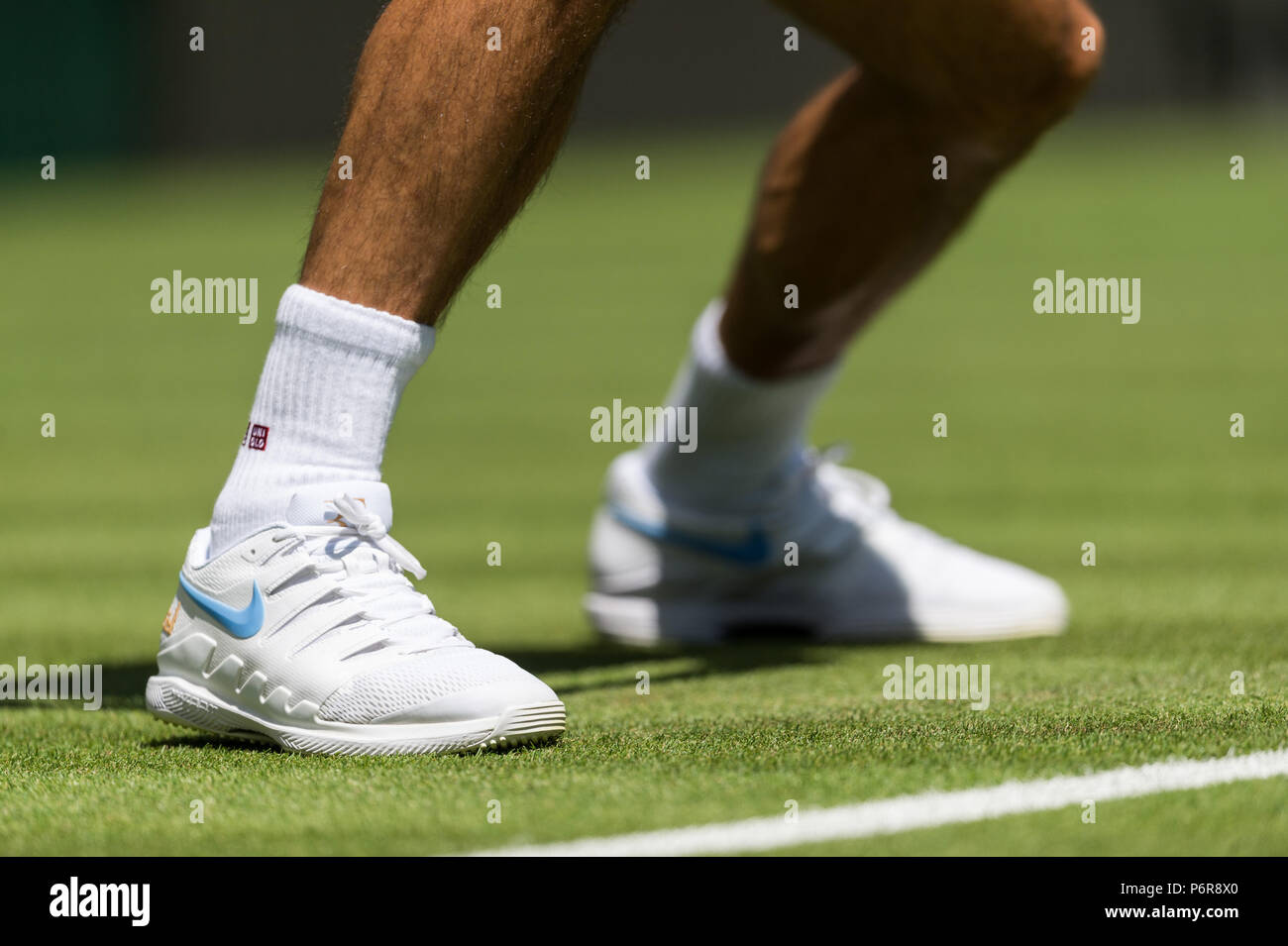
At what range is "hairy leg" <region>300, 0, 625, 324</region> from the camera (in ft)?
6.32

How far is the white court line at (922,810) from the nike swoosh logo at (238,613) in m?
0.53

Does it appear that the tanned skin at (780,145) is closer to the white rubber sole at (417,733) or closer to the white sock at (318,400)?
the white sock at (318,400)

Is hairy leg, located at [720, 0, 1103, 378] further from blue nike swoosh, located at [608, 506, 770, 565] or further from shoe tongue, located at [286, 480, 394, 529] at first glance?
shoe tongue, located at [286, 480, 394, 529]

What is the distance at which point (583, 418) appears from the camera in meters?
6.17

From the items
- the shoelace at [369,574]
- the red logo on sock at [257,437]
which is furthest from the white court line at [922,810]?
the red logo on sock at [257,437]

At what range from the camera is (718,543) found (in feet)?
9.64

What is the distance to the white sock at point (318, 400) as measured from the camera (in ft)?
6.39

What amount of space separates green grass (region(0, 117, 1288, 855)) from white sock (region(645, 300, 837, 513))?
26 cm

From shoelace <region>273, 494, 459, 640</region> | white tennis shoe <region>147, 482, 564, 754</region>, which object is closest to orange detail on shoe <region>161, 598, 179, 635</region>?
white tennis shoe <region>147, 482, 564, 754</region>

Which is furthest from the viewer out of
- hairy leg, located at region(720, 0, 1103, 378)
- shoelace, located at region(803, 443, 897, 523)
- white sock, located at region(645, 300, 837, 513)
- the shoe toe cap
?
shoelace, located at region(803, 443, 897, 523)

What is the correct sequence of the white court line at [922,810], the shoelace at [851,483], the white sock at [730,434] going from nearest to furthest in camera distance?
1. the white court line at [922,810]
2. the white sock at [730,434]
3. the shoelace at [851,483]

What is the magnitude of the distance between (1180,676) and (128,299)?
351 inches

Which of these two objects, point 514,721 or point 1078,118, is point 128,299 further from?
point 1078,118
